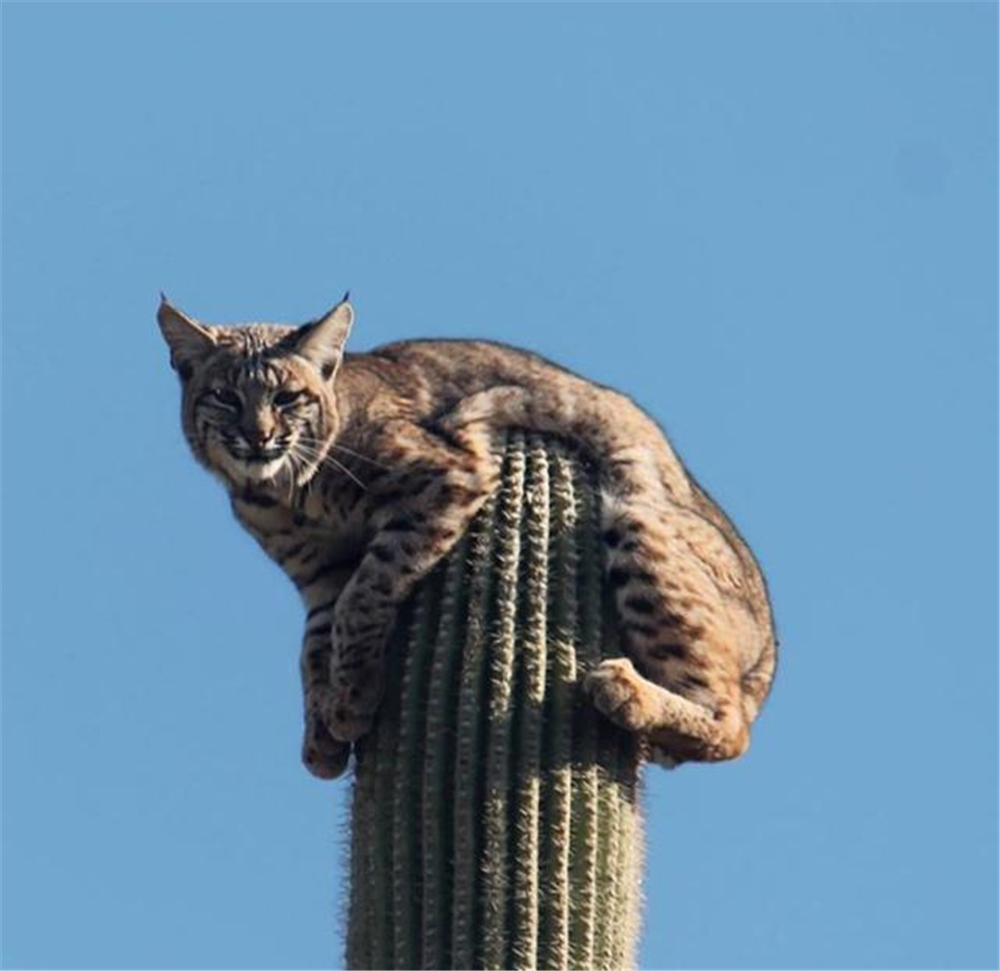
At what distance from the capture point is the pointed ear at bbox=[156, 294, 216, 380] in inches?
503

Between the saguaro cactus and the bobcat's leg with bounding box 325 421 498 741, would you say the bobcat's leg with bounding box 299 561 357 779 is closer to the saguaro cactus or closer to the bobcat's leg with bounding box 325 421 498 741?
the bobcat's leg with bounding box 325 421 498 741

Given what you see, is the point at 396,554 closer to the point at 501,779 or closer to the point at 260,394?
the point at 260,394

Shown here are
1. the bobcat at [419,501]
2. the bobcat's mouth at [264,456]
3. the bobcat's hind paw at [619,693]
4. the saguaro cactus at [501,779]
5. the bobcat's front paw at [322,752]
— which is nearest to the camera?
the saguaro cactus at [501,779]

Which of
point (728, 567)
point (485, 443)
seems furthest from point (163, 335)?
point (728, 567)

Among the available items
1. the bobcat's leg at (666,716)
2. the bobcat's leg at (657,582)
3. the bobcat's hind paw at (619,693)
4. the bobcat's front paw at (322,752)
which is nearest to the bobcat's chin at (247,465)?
the bobcat's leg at (657,582)

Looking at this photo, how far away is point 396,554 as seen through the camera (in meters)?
11.5

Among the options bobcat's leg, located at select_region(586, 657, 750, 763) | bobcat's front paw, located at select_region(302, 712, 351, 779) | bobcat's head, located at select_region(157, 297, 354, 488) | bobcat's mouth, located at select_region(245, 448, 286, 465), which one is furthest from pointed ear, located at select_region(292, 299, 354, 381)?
bobcat's leg, located at select_region(586, 657, 750, 763)

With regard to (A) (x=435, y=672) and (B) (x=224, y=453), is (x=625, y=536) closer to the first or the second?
(A) (x=435, y=672)

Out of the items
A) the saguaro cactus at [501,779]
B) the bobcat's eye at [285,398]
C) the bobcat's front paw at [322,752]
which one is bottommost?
the saguaro cactus at [501,779]

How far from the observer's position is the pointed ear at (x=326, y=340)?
1266cm

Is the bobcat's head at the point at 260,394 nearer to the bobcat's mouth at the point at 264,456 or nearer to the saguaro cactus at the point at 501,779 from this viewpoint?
the bobcat's mouth at the point at 264,456

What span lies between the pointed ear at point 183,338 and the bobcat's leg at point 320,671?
98 cm

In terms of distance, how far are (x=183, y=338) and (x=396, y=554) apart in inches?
69.5

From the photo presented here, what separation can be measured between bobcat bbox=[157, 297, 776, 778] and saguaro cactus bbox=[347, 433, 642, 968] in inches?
5.8
